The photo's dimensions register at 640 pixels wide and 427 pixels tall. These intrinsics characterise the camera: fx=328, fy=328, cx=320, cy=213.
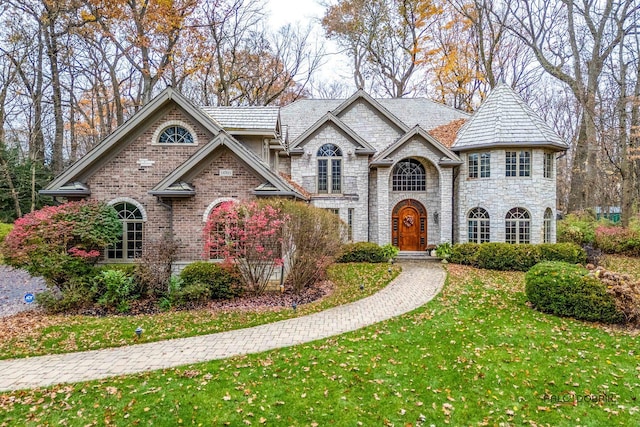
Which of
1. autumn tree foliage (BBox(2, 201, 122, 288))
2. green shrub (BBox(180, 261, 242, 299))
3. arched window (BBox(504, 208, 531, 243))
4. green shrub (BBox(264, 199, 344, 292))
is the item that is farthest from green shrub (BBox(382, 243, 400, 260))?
autumn tree foliage (BBox(2, 201, 122, 288))

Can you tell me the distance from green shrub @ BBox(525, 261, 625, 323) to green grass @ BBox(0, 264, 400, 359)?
4.89 m

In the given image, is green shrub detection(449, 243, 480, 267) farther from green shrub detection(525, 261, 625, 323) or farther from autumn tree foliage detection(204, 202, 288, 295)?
autumn tree foliage detection(204, 202, 288, 295)

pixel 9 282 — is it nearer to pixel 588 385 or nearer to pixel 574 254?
pixel 588 385

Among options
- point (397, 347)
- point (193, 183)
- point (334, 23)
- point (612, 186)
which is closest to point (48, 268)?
point (193, 183)

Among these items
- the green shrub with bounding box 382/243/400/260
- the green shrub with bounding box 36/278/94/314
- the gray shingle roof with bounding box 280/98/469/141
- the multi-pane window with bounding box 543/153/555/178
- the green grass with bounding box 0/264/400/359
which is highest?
the gray shingle roof with bounding box 280/98/469/141

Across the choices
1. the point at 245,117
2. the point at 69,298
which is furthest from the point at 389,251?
the point at 69,298

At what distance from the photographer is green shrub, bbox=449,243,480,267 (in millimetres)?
14531

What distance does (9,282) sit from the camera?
12977 millimetres

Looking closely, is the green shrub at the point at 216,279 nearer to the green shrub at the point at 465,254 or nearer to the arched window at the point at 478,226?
the green shrub at the point at 465,254

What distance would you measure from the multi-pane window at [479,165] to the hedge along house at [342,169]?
0.05 m

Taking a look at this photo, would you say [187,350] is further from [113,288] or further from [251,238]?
[113,288]

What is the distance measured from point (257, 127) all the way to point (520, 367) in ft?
37.9

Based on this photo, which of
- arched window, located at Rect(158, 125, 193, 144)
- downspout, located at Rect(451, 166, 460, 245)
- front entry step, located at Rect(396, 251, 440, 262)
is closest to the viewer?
arched window, located at Rect(158, 125, 193, 144)

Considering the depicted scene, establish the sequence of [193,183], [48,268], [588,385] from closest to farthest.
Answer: [588,385], [48,268], [193,183]
